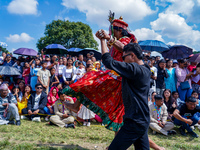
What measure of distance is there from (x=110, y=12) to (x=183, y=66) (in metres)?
5.19

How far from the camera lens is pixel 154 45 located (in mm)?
8320

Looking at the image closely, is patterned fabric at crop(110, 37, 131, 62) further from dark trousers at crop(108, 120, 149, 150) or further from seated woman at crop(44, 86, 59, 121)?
seated woman at crop(44, 86, 59, 121)

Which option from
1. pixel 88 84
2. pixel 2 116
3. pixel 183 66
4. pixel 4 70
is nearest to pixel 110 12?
pixel 88 84

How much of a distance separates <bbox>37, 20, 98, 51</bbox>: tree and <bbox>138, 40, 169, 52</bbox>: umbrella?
22.4 metres

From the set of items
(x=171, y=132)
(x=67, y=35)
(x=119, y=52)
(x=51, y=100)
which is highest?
(x=67, y=35)

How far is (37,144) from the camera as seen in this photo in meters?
3.33

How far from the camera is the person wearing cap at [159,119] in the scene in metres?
4.82

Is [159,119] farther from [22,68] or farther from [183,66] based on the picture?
[22,68]

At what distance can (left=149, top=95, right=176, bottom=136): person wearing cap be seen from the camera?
4.82 meters

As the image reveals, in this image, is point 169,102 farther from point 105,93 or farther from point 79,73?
point 105,93

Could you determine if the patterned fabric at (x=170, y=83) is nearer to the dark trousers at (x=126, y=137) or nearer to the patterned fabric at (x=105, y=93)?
the patterned fabric at (x=105, y=93)

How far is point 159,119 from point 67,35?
26.9 metres

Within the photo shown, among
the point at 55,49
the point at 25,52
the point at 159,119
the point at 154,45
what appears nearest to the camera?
the point at 159,119

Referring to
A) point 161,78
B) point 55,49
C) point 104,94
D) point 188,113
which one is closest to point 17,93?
point 55,49
